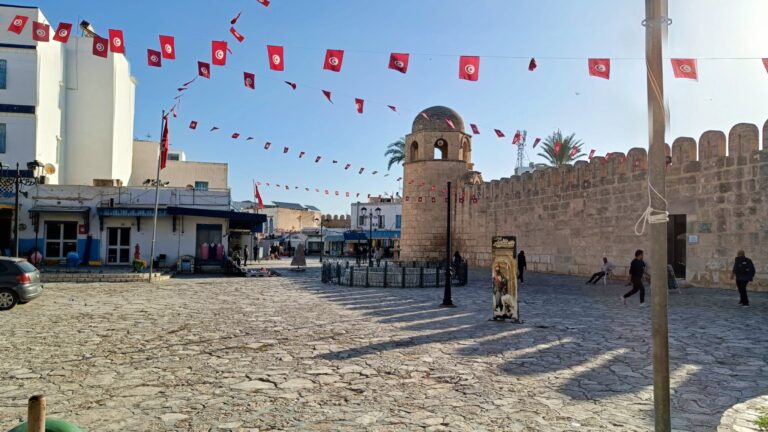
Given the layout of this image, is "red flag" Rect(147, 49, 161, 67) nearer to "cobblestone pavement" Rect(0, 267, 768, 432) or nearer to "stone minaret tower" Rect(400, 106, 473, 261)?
"cobblestone pavement" Rect(0, 267, 768, 432)

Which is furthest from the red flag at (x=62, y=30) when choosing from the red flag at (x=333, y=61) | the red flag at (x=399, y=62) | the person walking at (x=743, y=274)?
the person walking at (x=743, y=274)

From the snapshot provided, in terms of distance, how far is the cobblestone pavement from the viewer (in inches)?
200

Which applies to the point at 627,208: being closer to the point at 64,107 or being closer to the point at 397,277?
the point at 397,277

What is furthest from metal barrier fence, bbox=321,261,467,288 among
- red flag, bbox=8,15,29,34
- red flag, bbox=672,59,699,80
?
red flag, bbox=8,15,29,34

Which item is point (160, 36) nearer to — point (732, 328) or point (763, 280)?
point (732, 328)

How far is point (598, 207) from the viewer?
21.1m

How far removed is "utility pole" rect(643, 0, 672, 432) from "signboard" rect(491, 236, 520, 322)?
7.06 m

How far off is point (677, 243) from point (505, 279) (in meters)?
10.2

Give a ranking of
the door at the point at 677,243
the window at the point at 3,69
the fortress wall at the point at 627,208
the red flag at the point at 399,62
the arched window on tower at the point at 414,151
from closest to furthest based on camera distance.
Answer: the red flag at the point at 399,62 → the fortress wall at the point at 627,208 → the door at the point at 677,243 → the window at the point at 3,69 → the arched window on tower at the point at 414,151

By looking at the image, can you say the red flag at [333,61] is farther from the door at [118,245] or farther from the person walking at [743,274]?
the door at [118,245]

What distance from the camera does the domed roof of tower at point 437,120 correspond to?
32969 millimetres

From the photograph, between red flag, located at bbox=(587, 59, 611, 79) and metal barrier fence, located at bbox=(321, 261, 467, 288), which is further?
metal barrier fence, located at bbox=(321, 261, 467, 288)

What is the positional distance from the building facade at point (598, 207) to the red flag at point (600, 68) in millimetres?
5850

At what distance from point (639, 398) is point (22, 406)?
6.19m
